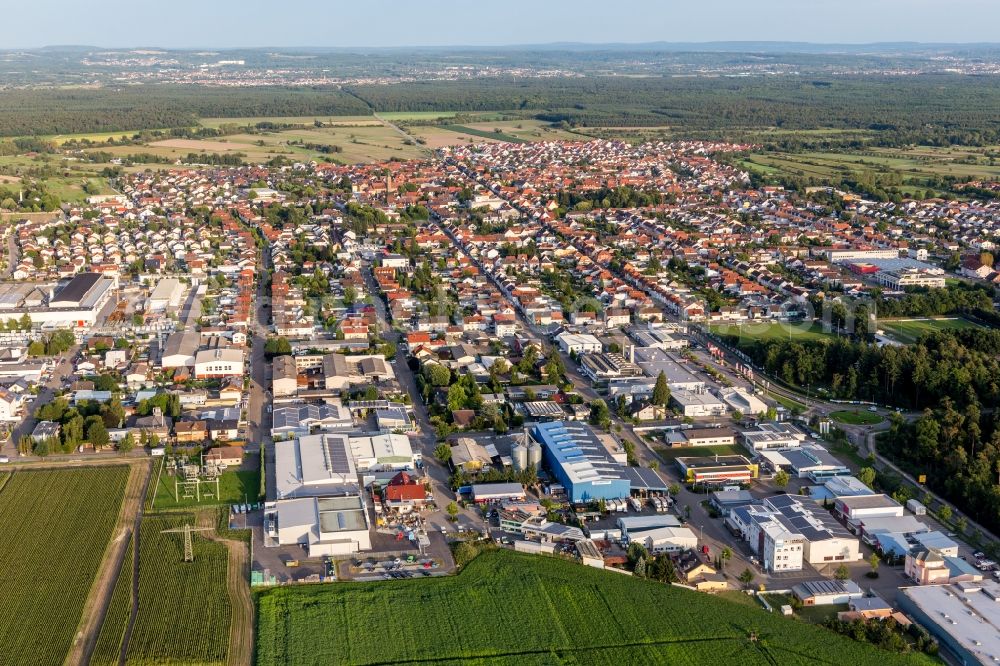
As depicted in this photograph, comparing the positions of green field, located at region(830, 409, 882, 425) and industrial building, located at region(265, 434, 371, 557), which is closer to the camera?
industrial building, located at region(265, 434, 371, 557)

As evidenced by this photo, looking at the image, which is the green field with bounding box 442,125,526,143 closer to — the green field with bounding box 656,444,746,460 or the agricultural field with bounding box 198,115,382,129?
the agricultural field with bounding box 198,115,382,129

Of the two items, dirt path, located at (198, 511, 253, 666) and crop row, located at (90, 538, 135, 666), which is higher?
crop row, located at (90, 538, 135, 666)

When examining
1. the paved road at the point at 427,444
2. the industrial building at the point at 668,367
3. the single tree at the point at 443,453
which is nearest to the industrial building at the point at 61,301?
the paved road at the point at 427,444

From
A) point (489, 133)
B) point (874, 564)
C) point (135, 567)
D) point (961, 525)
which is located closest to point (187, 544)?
point (135, 567)

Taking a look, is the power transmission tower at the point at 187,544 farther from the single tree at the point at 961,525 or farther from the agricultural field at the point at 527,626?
the single tree at the point at 961,525

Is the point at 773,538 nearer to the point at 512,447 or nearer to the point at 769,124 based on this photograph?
the point at 512,447

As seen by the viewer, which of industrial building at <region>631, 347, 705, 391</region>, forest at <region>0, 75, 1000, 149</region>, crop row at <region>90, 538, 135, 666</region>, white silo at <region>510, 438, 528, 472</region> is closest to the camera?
crop row at <region>90, 538, 135, 666</region>

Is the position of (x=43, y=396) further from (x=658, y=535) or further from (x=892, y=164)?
(x=892, y=164)

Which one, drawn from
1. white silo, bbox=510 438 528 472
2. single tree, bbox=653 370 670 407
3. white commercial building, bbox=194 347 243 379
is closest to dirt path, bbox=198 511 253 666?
white silo, bbox=510 438 528 472
